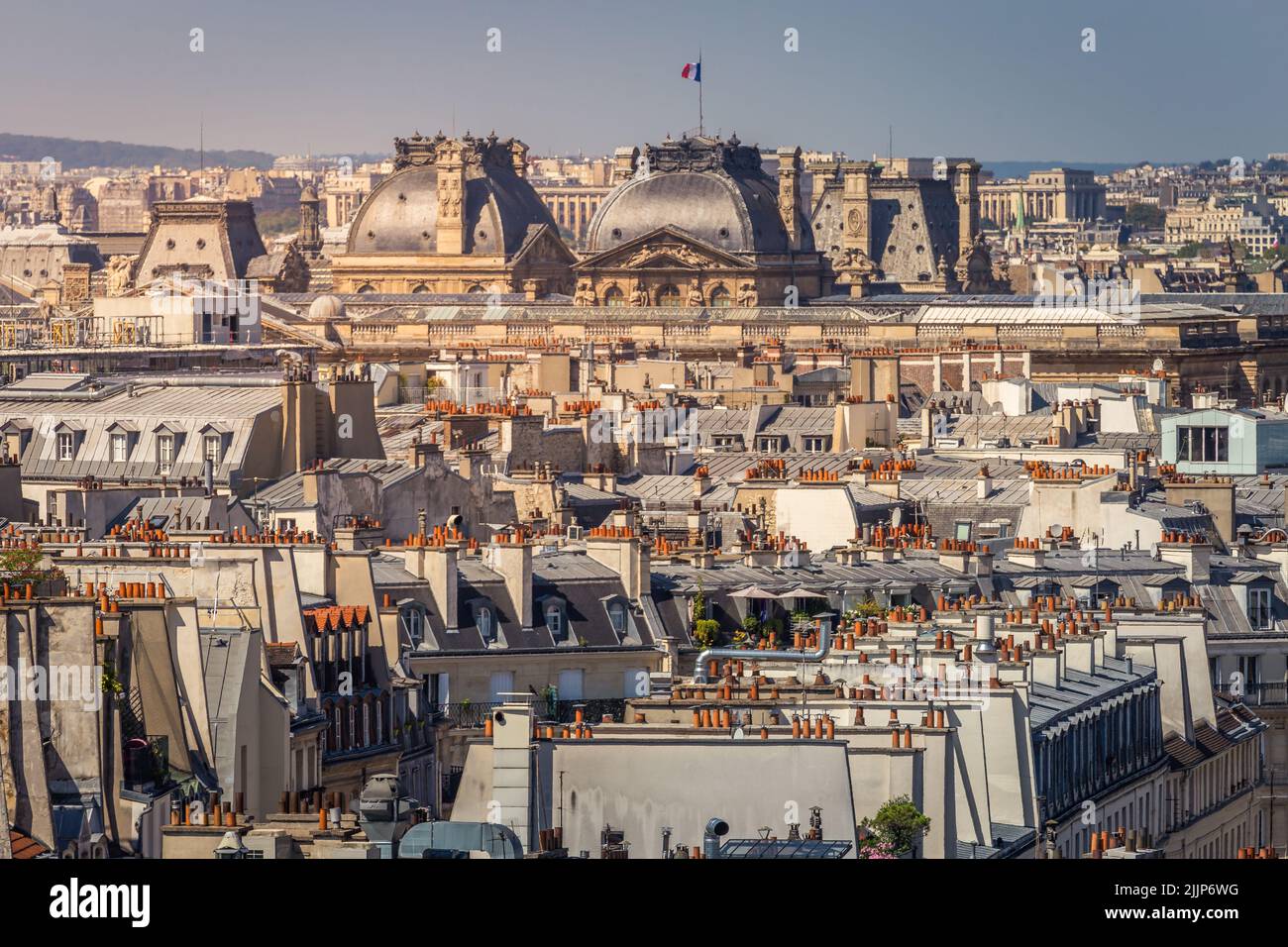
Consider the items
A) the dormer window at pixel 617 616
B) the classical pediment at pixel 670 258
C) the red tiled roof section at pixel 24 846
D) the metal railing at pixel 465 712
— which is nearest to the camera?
the red tiled roof section at pixel 24 846

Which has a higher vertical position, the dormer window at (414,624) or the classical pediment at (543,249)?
the classical pediment at (543,249)

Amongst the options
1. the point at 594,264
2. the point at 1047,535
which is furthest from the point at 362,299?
the point at 1047,535

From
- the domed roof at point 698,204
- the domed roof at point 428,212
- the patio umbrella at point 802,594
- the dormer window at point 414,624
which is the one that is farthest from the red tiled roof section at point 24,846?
the domed roof at point 428,212

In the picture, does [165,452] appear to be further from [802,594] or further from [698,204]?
[698,204]

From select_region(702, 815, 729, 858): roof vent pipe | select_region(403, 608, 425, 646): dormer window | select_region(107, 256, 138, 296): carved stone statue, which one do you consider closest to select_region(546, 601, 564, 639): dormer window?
select_region(403, 608, 425, 646): dormer window

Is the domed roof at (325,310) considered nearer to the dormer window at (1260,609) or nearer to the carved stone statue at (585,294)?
the carved stone statue at (585,294)
